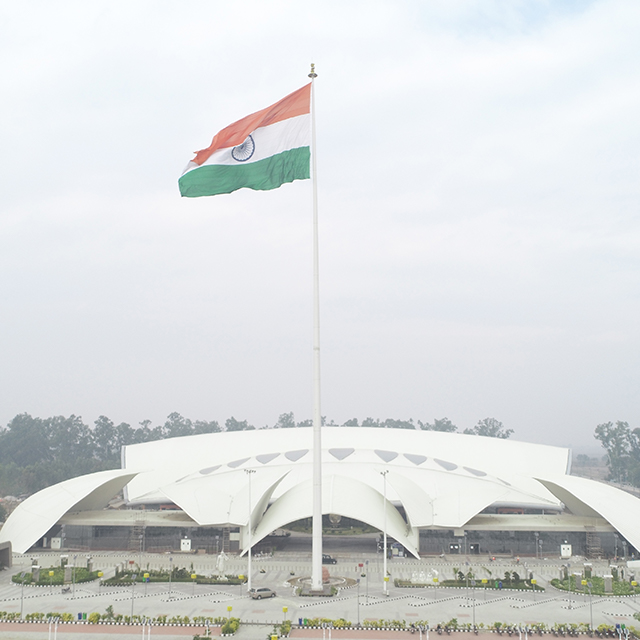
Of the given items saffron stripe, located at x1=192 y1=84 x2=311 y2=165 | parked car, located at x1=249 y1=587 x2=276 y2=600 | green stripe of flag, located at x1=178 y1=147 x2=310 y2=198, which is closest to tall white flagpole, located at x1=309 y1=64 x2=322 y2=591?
saffron stripe, located at x1=192 y1=84 x2=311 y2=165

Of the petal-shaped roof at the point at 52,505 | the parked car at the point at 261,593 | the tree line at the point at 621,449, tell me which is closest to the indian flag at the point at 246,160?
the parked car at the point at 261,593

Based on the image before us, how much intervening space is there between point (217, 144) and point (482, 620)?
25.2 metres

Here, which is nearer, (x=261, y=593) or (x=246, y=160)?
(x=246, y=160)

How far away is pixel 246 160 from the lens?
27891 millimetres

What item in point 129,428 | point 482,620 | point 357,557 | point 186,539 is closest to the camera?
point 482,620

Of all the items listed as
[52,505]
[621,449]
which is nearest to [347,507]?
[52,505]

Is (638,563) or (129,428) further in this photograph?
(129,428)

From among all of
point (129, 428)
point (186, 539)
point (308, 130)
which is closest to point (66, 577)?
point (186, 539)

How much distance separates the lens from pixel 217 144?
28.0 m

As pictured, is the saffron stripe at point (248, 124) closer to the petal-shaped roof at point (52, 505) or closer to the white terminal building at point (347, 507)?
the white terminal building at point (347, 507)

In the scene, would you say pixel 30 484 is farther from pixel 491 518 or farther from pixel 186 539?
pixel 491 518

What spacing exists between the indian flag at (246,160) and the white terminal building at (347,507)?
21439mm

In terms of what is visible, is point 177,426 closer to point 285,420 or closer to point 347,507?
point 285,420

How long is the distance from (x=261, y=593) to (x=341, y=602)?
4.41 meters
